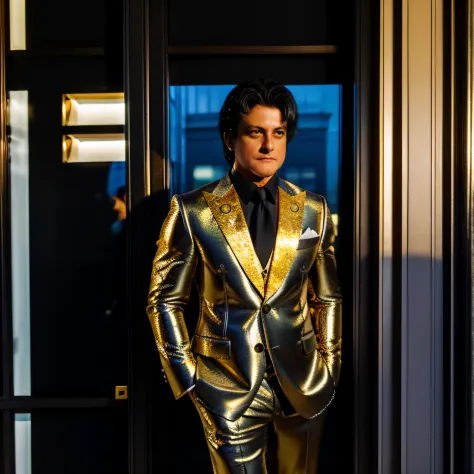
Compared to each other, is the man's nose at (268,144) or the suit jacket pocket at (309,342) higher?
the man's nose at (268,144)

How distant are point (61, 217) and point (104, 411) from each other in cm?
104

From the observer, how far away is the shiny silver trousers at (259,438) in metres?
1.95

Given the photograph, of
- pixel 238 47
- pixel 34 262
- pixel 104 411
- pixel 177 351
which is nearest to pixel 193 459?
pixel 104 411

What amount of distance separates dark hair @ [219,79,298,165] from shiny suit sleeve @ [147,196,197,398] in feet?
1.34

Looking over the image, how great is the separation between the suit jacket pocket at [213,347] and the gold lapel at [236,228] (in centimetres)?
25

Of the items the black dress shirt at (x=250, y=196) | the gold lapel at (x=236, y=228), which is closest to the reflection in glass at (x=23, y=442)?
the gold lapel at (x=236, y=228)

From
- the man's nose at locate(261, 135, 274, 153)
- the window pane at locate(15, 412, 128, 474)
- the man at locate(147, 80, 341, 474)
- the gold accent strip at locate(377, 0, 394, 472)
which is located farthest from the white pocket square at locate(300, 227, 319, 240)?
the window pane at locate(15, 412, 128, 474)

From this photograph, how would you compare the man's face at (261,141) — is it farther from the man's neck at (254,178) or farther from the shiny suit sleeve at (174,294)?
the shiny suit sleeve at (174,294)

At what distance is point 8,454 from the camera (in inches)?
105

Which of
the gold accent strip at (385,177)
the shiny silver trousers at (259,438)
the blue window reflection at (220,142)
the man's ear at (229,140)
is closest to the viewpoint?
the shiny silver trousers at (259,438)

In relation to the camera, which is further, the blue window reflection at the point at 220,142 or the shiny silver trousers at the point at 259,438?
the blue window reflection at the point at 220,142

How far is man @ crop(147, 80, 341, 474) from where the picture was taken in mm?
1968

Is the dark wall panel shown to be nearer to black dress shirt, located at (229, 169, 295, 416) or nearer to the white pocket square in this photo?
black dress shirt, located at (229, 169, 295, 416)

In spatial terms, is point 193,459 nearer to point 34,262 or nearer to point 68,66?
point 34,262
